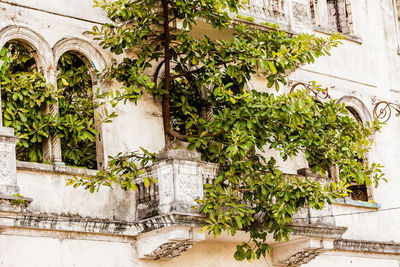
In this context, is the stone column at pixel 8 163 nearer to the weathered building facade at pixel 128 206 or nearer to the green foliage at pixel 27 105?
the weathered building facade at pixel 128 206

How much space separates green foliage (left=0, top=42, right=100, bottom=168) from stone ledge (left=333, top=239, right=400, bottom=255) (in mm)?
5280

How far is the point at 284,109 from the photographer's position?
52.6 ft

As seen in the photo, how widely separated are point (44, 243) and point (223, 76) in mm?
4332

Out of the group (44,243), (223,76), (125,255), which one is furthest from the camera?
(223,76)

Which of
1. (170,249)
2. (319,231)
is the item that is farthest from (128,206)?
(319,231)

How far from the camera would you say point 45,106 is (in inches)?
631

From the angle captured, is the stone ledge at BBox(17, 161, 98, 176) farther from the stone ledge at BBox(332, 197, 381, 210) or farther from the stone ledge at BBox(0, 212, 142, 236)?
the stone ledge at BBox(332, 197, 381, 210)

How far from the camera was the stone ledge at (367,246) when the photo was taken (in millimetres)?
19156

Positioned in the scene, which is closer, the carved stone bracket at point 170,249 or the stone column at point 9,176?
the stone column at point 9,176

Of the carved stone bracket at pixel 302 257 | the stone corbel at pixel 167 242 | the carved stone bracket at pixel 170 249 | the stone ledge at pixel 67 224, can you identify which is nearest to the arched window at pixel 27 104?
the stone ledge at pixel 67 224

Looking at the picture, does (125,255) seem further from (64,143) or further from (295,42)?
(295,42)

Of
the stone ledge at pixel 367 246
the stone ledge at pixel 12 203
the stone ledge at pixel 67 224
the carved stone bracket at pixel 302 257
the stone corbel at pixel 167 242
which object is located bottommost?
the carved stone bracket at pixel 302 257

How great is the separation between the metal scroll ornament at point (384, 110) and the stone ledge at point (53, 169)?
7.50 meters

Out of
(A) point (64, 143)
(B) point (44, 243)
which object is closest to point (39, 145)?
(A) point (64, 143)
